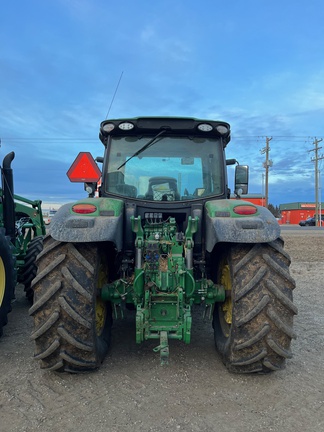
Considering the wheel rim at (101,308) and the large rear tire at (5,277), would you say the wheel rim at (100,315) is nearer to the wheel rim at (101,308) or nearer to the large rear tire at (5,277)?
the wheel rim at (101,308)

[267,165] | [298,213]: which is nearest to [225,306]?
[267,165]

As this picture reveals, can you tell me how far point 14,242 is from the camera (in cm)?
551

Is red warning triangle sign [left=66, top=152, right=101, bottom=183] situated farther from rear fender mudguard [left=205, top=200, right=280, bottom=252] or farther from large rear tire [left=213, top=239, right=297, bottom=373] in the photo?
large rear tire [left=213, top=239, right=297, bottom=373]

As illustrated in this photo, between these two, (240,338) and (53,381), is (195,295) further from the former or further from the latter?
(53,381)

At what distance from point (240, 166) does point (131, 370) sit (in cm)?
269

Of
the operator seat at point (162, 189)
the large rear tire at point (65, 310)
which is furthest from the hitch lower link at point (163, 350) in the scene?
the operator seat at point (162, 189)

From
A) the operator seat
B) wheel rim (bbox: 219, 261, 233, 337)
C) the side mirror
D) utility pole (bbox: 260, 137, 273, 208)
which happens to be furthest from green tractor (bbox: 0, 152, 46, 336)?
utility pole (bbox: 260, 137, 273, 208)

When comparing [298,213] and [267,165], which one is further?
[298,213]

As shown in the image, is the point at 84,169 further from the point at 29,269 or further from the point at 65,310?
the point at 65,310

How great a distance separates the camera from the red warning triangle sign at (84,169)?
6.85 m

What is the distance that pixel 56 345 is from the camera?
312cm

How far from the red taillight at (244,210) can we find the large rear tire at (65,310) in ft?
4.38

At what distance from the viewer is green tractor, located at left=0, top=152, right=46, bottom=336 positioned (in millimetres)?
4188

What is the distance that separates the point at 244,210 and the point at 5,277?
8.64 ft
